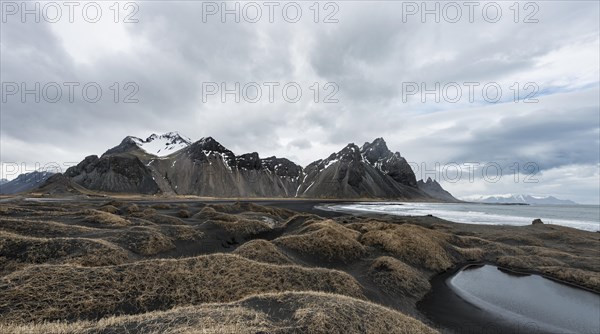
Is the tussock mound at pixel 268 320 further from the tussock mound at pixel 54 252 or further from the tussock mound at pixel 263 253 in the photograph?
the tussock mound at pixel 54 252

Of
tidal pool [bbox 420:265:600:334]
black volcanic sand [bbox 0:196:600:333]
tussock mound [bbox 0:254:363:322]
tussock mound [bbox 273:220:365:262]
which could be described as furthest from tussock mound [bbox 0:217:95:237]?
tidal pool [bbox 420:265:600:334]

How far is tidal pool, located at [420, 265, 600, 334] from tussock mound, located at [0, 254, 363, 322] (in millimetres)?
5396

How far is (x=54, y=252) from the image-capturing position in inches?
739

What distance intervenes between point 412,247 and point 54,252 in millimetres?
26907

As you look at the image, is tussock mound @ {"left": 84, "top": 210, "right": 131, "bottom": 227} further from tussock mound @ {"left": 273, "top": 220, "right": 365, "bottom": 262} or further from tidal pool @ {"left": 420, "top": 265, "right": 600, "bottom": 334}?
tidal pool @ {"left": 420, "top": 265, "right": 600, "bottom": 334}

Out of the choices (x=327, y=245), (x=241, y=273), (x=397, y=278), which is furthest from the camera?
(x=327, y=245)

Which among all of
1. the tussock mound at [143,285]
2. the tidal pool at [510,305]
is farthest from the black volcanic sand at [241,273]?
the tidal pool at [510,305]

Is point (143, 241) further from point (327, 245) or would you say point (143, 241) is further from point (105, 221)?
point (327, 245)

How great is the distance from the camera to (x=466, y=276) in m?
23.7

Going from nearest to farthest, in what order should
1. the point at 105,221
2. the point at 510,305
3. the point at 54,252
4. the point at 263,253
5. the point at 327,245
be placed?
the point at 510,305, the point at 54,252, the point at 263,253, the point at 327,245, the point at 105,221

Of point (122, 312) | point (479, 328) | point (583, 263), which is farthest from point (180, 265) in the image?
point (583, 263)

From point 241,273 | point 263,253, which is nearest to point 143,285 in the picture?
point 241,273

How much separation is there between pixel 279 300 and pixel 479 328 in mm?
10529

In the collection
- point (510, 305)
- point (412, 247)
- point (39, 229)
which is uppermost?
point (39, 229)
